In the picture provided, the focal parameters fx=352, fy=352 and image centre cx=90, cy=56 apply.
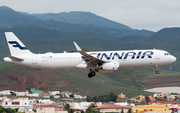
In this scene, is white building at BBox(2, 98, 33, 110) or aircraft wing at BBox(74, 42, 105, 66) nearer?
aircraft wing at BBox(74, 42, 105, 66)

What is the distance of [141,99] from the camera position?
162125 millimetres

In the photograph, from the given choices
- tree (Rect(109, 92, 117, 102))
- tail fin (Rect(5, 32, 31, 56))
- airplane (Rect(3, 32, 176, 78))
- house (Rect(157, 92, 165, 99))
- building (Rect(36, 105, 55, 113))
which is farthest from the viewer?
house (Rect(157, 92, 165, 99))

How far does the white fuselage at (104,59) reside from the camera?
211 ft

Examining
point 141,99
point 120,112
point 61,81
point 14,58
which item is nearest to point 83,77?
point 61,81

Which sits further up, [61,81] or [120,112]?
[61,81]

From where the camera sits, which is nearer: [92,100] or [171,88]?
[92,100]

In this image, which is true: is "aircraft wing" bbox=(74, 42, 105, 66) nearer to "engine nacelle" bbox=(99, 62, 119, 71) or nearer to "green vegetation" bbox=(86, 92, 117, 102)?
"engine nacelle" bbox=(99, 62, 119, 71)

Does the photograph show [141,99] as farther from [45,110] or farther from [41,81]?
[45,110]

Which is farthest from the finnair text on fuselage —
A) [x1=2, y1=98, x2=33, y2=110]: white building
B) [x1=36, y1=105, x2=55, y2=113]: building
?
[x1=2, y1=98, x2=33, y2=110]: white building

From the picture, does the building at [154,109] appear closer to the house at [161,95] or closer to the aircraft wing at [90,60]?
the house at [161,95]

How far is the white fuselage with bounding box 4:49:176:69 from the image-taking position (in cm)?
6419

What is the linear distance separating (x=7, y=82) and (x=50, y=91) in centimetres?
2189

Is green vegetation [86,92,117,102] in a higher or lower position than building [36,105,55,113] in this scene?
higher

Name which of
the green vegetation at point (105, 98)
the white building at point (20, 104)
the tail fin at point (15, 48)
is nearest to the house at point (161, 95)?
the green vegetation at point (105, 98)
